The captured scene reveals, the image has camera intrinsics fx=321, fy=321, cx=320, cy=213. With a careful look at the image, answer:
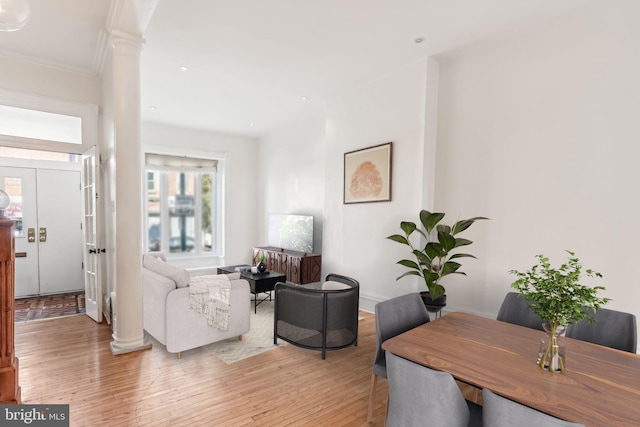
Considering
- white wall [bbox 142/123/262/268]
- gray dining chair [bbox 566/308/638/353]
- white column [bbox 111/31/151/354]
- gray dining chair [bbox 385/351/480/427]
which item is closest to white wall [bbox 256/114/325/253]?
white wall [bbox 142/123/262/268]

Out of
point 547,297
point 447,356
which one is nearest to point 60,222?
point 447,356

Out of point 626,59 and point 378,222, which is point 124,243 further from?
point 626,59

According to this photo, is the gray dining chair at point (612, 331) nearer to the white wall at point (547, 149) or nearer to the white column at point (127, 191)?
the white wall at point (547, 149)

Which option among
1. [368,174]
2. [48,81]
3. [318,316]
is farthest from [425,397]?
[48,81]

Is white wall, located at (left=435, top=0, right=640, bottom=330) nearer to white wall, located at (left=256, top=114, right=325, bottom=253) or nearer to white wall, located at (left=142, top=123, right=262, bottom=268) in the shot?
white wall, located at (left=256, top=114, right=325, bottom=253)

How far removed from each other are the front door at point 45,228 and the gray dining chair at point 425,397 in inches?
228

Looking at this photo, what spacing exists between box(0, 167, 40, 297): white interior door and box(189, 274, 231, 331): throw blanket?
368cm

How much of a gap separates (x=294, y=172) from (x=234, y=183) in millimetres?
1745

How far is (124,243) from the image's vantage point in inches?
127

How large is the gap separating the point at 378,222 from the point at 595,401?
3.24 meters

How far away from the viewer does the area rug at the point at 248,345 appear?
3156mm

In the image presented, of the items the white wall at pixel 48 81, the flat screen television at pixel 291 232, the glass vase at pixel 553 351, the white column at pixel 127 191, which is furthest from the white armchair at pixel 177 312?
the glass vase at pixel 553 351

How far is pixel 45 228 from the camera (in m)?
5.17

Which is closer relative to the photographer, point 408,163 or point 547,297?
point 547,297
